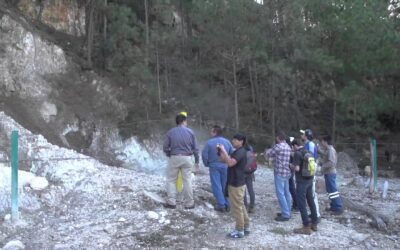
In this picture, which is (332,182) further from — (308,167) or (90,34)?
(90,34)

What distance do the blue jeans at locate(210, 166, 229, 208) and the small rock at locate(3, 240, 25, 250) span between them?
341 centimetres

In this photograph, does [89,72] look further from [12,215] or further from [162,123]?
[12,215]

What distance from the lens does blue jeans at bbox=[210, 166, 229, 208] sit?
898 centimetres

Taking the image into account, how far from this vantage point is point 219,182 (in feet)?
29.6

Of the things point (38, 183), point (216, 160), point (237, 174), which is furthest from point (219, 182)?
point (38, 183)

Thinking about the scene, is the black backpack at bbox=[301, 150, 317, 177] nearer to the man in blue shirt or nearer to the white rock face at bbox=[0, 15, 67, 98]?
the man in blue shirt

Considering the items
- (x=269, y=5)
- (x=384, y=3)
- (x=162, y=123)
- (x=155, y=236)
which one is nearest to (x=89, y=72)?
(x=162, y=123)

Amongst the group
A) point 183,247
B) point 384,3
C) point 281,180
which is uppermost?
point 384,3

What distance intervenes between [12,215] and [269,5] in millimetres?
15108

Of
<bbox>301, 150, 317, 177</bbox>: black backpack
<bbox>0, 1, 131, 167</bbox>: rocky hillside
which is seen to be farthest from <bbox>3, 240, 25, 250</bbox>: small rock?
<bbox>0, 1, 131, 167</bbox>: rocky hillside

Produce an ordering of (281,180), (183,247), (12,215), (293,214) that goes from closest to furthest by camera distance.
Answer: (183,247)
(12,215)
(281,180)
(293,214)

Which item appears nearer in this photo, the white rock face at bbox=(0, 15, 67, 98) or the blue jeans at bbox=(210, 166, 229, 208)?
the blue jeans at bbox=(210, 166, 229, 208)

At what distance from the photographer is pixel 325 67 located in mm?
20344

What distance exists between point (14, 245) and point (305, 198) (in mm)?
4630
